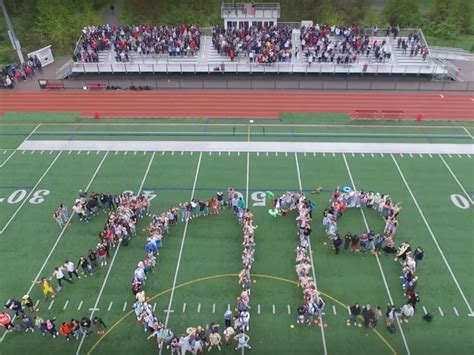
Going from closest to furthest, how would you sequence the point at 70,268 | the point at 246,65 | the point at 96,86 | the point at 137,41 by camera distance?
the point at 70,268 → the point at 96,86 → the point at 246,65 → the point at 137,41

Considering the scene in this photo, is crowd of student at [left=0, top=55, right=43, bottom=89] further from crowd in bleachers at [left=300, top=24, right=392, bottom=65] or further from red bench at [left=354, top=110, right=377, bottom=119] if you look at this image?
red bench at [left=354, top=110, right=377, bottom=119]

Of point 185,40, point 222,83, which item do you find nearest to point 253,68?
point 222,83

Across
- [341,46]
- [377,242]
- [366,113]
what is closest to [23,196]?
[377,242]

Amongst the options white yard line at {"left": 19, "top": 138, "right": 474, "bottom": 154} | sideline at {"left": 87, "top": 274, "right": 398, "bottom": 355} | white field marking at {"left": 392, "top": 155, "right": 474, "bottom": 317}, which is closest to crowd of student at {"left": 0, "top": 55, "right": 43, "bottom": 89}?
white yard line at {"left": 19, "top": 138, "right": 474, "bottom": 154}

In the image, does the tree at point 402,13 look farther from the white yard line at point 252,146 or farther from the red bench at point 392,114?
the white yard line at point 252,146

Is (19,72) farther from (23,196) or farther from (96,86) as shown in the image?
(23,196)
